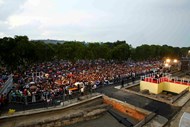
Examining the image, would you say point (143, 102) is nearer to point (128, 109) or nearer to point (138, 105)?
point (138, 105)

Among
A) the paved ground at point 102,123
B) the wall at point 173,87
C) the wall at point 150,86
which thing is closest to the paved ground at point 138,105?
the paved ground at point 102,123

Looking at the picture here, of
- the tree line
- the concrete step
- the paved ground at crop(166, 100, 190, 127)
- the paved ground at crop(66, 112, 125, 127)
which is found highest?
the tree line

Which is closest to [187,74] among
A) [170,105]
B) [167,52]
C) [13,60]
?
[170,105]

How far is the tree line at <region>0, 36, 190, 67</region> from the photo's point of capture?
3538 cm

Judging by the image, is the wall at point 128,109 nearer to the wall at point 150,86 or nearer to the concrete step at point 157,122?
the concrete step at point 157,122

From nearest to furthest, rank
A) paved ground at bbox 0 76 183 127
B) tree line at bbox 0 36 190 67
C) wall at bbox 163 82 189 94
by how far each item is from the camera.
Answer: paved ground at bbox 0 76 183 127 < wall at bbox 163 82 189 94 < tree line at bbox 0 36 190 67

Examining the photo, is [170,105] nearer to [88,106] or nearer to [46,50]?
[88,106]

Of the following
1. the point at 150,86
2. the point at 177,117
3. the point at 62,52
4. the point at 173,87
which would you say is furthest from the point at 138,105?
the point at 62,52

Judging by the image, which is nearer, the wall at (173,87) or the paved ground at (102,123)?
the paved ground at (102,123)

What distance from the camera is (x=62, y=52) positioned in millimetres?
53688

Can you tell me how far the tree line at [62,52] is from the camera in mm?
35375

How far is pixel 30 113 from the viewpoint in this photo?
15.3 metres

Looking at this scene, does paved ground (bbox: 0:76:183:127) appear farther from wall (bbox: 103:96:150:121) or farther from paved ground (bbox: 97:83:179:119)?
wall (bbox: 103:96:150:121)

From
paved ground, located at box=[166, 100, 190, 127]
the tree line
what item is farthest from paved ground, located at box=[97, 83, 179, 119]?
the tree line
